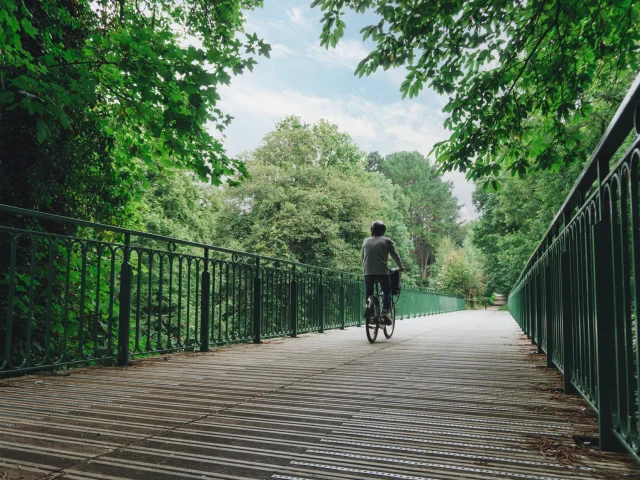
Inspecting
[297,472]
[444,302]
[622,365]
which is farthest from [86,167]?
[444,302]

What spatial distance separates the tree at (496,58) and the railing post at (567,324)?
136 inches

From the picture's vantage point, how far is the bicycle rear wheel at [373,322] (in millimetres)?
6921

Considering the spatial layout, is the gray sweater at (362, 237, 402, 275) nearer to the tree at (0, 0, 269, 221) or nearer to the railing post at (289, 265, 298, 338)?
the railing post at (289, 265, 298, 338)

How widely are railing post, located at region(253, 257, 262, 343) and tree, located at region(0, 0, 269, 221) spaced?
1.70 metres

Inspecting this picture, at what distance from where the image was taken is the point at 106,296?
754 cm

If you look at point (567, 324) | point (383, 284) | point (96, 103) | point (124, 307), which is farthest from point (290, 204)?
point (567, 324)

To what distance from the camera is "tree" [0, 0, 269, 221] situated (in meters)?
5.58

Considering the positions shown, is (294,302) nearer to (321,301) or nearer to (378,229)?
(321,301)

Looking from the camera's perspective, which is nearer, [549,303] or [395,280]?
[549,303]

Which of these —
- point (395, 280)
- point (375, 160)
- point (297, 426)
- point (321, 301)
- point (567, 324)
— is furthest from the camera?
point (375, 160)

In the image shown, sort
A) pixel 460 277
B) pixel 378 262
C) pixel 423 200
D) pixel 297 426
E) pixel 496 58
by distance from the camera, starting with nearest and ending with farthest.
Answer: pixel 297 426 → pixel 496 58 → pixel 378 262 → pixel 460 277 → pixel 423 200

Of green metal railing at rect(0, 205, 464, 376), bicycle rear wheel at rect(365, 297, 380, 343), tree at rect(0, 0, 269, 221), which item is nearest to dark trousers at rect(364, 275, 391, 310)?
bicycle rear wheel at rect(365, 297, 380, 343)

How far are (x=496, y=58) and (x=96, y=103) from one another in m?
5.84

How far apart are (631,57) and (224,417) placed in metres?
6.19
